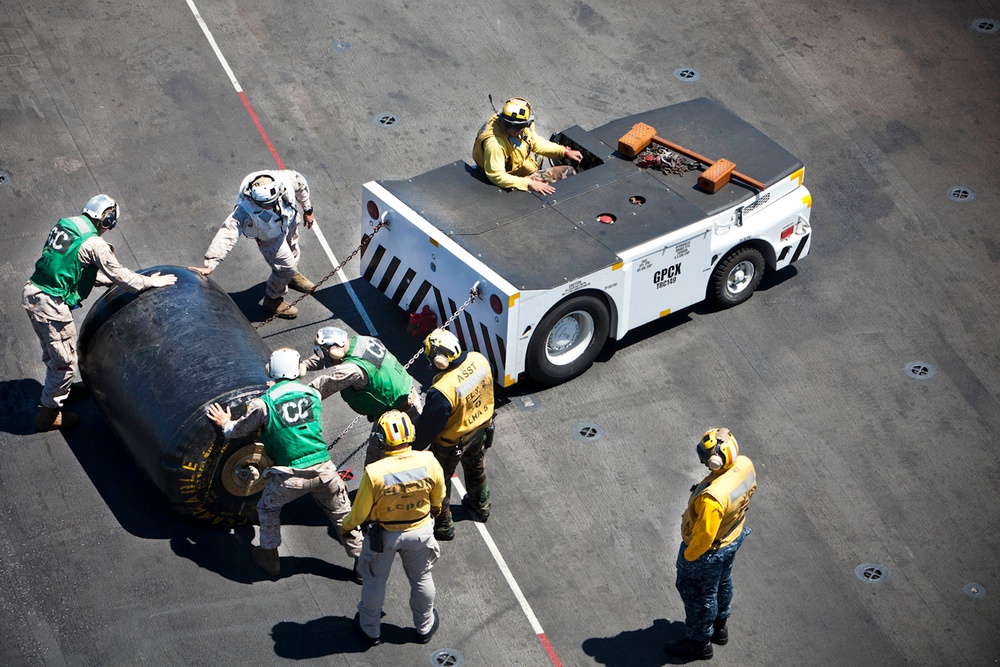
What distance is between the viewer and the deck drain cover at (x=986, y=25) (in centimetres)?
1698

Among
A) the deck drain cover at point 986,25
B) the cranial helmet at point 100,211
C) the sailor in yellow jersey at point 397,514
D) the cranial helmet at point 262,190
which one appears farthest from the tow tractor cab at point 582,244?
the deck drain cover at point 986,25

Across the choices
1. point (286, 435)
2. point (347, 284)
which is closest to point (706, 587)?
point (286, 435)

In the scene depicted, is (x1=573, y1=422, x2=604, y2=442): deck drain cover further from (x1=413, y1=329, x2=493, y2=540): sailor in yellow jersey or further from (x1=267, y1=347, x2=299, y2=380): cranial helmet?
(x1=267, y1=347, x2=299, y2=380): cranial helmet

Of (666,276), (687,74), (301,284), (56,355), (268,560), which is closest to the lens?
(268,560)

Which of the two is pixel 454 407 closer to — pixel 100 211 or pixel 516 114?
pixel 100 211

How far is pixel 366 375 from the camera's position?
9.57 metres

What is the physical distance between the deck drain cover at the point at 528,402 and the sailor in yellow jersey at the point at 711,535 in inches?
109

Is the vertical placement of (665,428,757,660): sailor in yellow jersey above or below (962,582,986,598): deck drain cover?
above

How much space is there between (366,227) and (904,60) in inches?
326

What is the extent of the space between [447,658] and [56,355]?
413 centimetres

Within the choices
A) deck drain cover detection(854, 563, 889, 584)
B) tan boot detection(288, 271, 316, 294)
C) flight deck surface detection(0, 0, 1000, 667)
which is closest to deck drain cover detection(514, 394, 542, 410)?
flight deck surface detection(0, 0, 1000, 667)

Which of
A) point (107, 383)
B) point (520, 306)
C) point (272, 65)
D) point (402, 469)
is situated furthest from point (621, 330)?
point (272, 65)

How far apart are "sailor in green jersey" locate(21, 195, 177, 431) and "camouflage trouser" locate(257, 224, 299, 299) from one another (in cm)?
171

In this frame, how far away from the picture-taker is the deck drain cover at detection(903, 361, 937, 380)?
12.0 m
